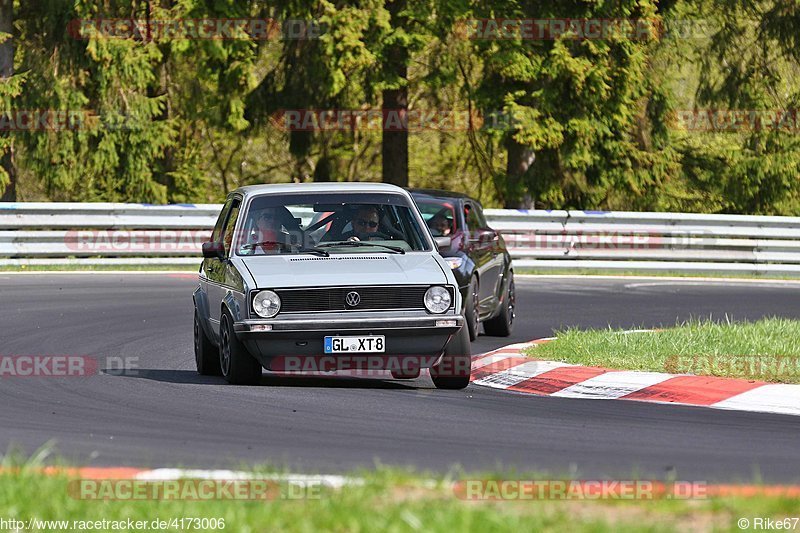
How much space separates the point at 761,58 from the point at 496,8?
293 inches

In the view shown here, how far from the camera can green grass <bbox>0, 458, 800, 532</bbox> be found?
5.61m

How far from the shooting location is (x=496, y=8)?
30.2 meters

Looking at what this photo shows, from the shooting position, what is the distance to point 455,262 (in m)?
14.7

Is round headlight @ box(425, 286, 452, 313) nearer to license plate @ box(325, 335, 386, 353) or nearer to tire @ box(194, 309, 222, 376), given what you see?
license plate @ box(325, 335, 386, 353)

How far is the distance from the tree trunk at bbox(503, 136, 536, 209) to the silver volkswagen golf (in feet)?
61.2

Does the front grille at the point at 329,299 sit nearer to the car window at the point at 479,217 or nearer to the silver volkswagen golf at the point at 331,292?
the silver volkswagen golf at the point at 331,292

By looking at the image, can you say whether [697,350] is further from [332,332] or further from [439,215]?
[439,215]

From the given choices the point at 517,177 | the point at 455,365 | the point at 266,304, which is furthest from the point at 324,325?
the point at 517,177

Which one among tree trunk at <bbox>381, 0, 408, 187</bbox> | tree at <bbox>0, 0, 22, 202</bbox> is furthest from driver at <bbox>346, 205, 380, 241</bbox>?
tree trunk at <bbox>381, 0, 408, 187</bbox>

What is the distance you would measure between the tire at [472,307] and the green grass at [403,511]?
26.6ft

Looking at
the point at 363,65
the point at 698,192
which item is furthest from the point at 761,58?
the point at 363,65

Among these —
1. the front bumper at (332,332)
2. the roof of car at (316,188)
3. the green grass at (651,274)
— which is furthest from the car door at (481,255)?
the green grass at (651,274)

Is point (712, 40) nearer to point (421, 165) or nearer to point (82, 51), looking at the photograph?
point (421, 165)

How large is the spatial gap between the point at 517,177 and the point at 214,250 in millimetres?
19588
